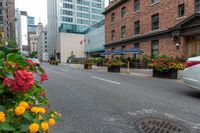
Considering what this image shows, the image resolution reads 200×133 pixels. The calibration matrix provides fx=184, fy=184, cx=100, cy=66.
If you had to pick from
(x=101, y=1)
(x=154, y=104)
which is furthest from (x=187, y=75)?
(x=101, y=1)

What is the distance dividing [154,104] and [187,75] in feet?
6.55

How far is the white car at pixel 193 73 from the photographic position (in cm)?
616

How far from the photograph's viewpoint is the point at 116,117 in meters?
4.43

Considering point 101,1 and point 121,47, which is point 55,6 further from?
point 121,47

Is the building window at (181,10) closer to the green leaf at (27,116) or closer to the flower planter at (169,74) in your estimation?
the flower planter at (169,74)

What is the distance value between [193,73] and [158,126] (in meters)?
3.35

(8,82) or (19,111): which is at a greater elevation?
(8,82)

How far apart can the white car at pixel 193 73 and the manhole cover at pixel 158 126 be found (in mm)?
2751

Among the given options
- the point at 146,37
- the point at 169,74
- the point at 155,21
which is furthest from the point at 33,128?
the point at 146,37

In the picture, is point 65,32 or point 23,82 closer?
point 23,82

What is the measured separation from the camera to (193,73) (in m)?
6.34

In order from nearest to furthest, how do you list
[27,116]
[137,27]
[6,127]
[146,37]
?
[6,127], [27,116], [146,37], [137,27]

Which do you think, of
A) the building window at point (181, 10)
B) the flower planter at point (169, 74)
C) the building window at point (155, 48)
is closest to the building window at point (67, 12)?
the building window at point (155, 48)

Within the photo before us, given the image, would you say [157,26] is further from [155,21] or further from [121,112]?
[121,112]
